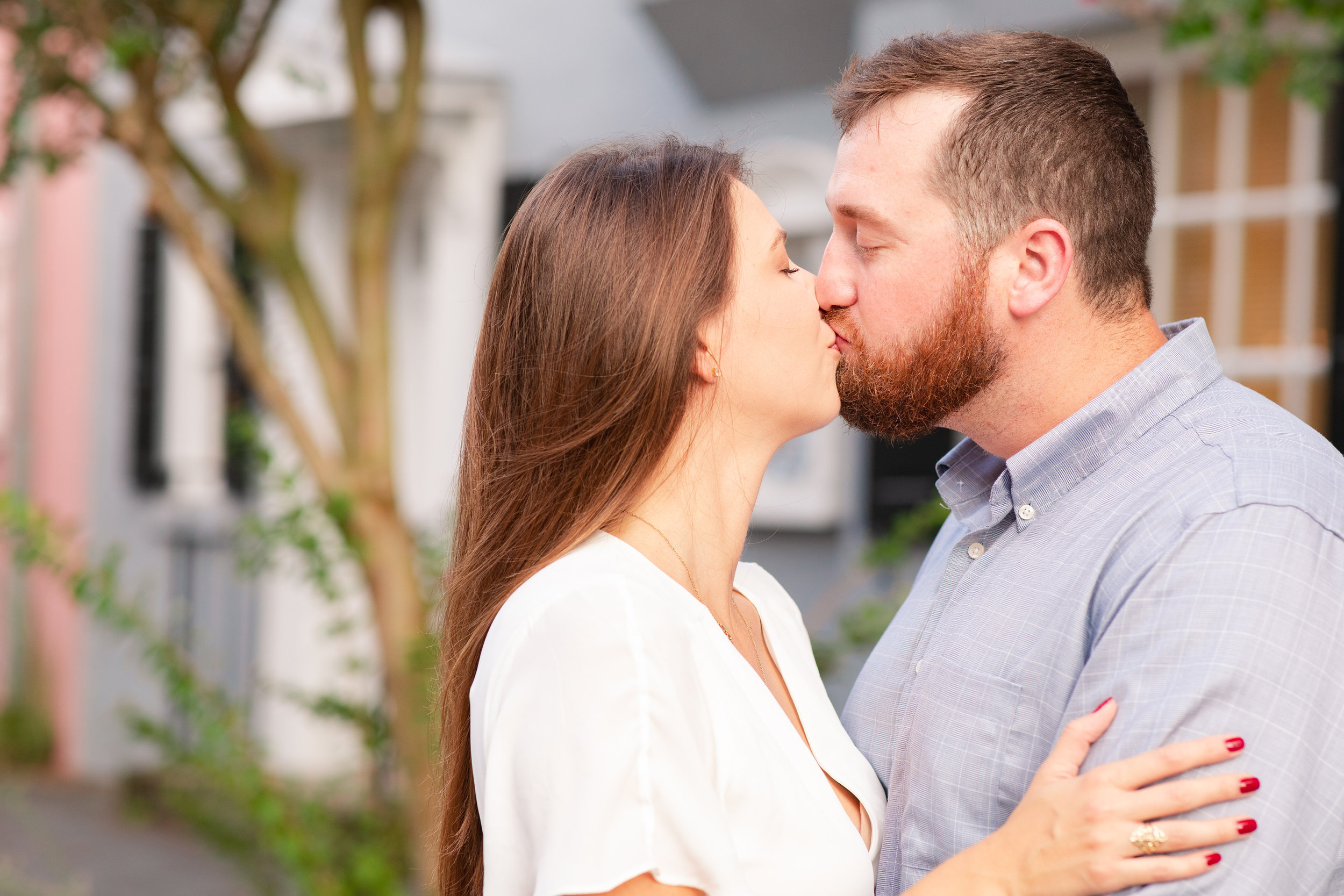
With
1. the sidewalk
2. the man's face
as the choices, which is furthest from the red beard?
the sidewalk

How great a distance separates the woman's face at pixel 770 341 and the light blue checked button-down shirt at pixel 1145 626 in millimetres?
292

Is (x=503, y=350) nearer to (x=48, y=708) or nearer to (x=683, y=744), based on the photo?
(x=683, y=744)

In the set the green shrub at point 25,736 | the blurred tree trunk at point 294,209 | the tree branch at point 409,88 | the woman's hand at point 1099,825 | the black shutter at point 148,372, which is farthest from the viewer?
the green shrub at point 25,736

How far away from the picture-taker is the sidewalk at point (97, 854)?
19.5 ft

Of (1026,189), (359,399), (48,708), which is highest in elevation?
(1026,189)

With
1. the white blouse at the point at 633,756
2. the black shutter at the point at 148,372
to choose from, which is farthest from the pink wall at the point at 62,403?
the white blouse at the point at 633,756

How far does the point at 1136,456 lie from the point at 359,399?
281 centimetres

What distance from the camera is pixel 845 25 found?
15.6 ft

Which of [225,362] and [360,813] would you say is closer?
[360,813]

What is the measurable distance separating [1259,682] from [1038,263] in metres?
0.68

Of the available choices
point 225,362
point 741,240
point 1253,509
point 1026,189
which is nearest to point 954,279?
point 1026,189

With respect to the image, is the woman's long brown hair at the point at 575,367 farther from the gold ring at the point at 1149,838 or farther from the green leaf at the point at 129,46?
the green leaf at the point at 129,46

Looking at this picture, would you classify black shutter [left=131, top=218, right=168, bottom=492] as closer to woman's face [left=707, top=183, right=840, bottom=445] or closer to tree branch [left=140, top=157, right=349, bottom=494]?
tree branch [left=140, top=157, right=349, bottom=494]

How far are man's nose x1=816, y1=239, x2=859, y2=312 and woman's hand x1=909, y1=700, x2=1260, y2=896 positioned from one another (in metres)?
0.74
